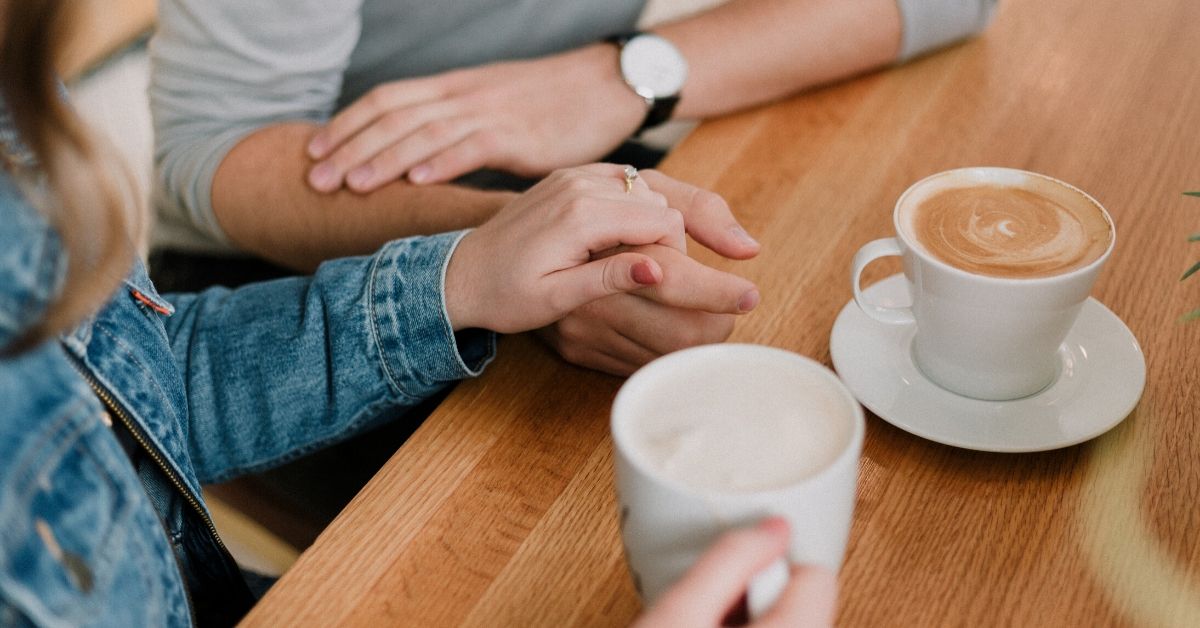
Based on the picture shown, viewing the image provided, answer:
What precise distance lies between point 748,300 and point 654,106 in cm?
45

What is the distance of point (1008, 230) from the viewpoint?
61 centimetres

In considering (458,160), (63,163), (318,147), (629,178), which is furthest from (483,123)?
(63,163)

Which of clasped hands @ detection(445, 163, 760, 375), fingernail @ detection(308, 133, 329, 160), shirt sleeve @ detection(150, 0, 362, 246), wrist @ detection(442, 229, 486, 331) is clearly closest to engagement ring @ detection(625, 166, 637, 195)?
clasped hands @ detection(445, 163, 760, 375)

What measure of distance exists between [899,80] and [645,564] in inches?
28.1

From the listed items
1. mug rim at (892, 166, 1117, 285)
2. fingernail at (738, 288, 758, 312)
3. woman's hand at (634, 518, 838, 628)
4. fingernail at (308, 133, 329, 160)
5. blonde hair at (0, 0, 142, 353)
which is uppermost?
blonde hair at (0, 0, 142, 353)

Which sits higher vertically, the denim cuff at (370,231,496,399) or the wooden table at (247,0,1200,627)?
the denim cuff at (370,231,496,399)

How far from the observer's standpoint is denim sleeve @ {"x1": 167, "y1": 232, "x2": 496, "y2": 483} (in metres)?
0.70

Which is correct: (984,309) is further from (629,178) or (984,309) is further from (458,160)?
(458,160)

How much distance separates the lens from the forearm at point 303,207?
2.90 feet

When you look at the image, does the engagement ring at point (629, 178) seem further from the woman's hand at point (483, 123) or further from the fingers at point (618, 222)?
the woman's hand at point (483, 123)

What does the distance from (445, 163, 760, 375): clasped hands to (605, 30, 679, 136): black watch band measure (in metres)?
0.32

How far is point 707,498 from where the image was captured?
39 cm

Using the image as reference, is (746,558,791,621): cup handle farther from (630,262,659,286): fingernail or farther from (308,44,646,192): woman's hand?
(308,44,646,192): woman's hand

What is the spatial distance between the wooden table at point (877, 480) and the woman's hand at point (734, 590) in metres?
0.13
